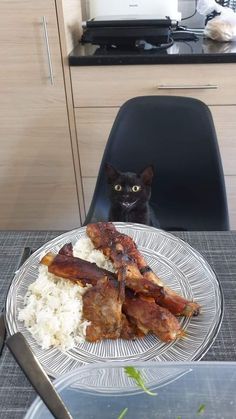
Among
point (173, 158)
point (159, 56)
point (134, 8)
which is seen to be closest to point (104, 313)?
→ point (173, 158)

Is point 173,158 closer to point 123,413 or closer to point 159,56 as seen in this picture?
point 159,56

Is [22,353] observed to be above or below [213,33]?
below

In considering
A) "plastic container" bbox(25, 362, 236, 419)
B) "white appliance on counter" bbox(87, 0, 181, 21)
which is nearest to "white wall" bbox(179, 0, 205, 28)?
"white appliance on counter" bbox(87, 0, 181, 21)

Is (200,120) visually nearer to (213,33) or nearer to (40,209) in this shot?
(213,33)

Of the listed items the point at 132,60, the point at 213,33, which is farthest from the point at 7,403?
the point at 213,33

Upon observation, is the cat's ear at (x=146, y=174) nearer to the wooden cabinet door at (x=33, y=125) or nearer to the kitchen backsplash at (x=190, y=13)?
the wooden cabinet door at (x=33, y=125)

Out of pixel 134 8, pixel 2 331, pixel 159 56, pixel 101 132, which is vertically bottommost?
pixel 101 132

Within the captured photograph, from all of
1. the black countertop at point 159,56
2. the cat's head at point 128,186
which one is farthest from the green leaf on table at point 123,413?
the black countertop at point 159,56
